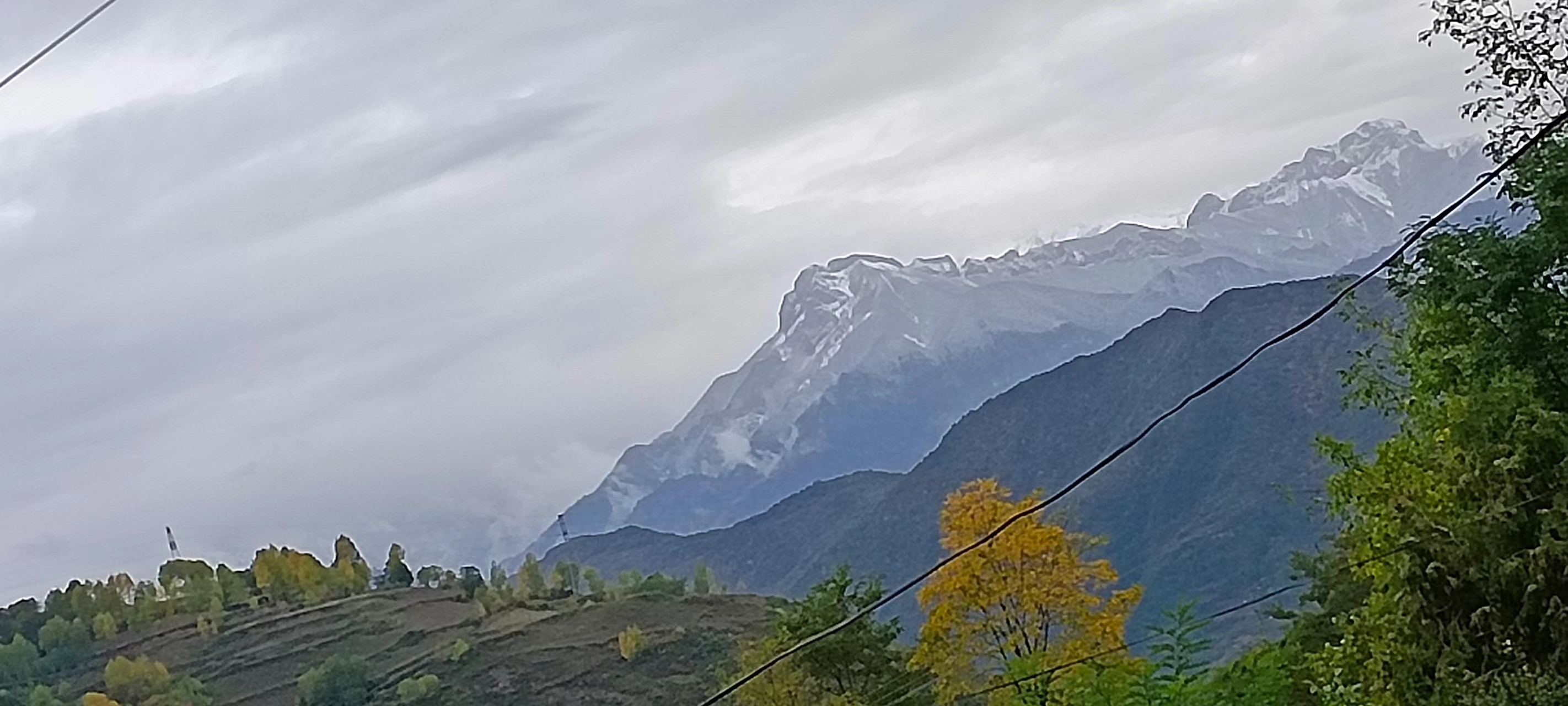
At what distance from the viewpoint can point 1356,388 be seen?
18.2 metres

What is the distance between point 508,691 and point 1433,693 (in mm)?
88878

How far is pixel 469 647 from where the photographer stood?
109 meters

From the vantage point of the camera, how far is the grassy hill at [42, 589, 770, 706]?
9994cm

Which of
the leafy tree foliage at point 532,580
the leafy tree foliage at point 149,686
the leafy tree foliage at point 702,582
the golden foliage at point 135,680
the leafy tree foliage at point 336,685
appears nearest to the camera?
the leafy tree foliage at point 336,685

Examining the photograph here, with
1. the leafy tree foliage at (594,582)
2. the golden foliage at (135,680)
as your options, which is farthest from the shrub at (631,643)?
the golden foliage at (135,680)

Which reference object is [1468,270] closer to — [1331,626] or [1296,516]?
[1331,626]

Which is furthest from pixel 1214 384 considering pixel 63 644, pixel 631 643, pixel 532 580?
pixel 63 644

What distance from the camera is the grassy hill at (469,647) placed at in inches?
3935

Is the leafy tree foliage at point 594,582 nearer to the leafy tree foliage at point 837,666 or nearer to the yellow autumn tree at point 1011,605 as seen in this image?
the leafy tree foliage at point 837,666

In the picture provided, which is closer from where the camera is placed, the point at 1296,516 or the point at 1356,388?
the point at 1356,388

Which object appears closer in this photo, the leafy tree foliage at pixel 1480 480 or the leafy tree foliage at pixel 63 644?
the leafy tree foliage at pixel 1480 480

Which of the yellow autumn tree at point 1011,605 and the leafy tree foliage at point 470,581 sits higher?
the leafy tree foliage at point 470,581

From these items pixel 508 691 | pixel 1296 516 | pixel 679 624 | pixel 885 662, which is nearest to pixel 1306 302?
pixel 1296 516

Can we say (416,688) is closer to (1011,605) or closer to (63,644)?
(63,644)
